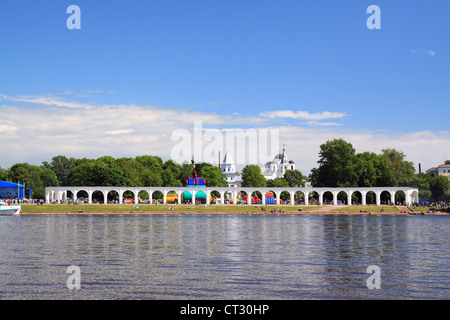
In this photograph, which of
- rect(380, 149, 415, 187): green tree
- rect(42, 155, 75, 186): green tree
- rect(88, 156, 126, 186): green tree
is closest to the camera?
rect(88, 156, 126, 186): green tree

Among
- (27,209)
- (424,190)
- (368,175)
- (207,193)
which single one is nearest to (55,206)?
(27,209)

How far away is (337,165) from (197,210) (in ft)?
136

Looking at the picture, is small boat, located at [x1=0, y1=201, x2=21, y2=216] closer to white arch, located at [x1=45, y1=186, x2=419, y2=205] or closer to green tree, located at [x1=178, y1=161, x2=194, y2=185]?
white arch, located at [x1=45, y1=186, x2=419, y2=205]

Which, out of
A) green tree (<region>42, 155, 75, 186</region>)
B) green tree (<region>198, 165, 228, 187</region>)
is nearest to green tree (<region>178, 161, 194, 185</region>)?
green tree (<region>198, 165, 228, 187</region>)

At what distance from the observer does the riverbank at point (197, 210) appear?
293ft

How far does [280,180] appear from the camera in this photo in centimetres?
16900

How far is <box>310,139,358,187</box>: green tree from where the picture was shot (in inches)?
4528

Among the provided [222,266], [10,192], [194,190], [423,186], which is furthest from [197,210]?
[423,186]

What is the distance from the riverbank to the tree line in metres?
17.8

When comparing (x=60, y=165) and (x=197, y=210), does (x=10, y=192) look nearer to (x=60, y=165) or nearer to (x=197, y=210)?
(x=197, y=210)

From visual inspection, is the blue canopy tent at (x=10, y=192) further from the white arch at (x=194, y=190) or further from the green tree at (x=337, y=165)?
the green tree at (x=337, y=165)

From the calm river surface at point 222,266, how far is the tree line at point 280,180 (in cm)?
7160

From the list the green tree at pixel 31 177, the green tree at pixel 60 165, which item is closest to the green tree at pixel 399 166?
the green tree at pixel 31 177
